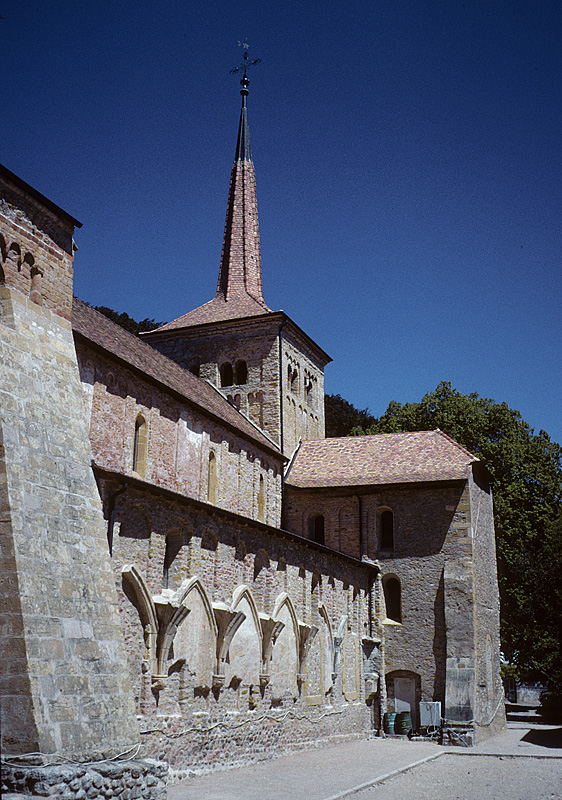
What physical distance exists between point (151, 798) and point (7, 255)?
25.6ft

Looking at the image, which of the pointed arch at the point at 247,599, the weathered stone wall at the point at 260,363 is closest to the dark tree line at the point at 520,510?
the weathered stone wall at the point at 260,363

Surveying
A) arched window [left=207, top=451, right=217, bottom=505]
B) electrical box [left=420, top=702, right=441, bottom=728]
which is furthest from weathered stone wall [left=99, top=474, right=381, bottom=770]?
arched window [left=207, top=451, right=217, bottom=505]

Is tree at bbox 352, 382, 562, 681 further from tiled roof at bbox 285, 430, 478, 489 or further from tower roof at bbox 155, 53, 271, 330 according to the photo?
tower roof at bbox 155, 53, 271, 330

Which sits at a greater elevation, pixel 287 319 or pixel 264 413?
pixel 287 319

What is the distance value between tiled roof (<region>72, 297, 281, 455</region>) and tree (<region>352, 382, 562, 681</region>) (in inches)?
472

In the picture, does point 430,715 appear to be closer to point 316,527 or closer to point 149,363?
point 316,527

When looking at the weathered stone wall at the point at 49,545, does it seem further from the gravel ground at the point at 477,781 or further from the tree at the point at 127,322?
the tree at the point at 127,322

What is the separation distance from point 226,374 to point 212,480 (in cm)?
909

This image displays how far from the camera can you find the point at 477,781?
49.5 ft

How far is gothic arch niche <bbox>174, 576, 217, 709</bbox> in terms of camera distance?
14828mm

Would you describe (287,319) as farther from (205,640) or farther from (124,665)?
(124,665)

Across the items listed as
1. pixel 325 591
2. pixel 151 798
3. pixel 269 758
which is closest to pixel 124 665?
pixel 151 798

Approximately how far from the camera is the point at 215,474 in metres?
24.4

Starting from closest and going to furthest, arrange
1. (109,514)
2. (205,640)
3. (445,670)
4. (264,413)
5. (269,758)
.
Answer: (109,514), (205,640), (269,758), (445,670), (264,413)
